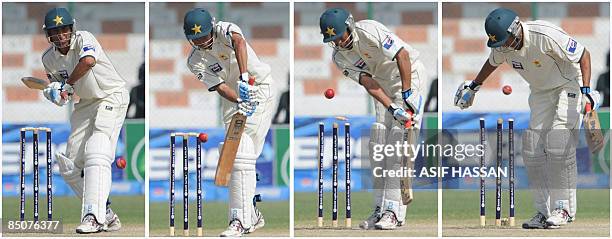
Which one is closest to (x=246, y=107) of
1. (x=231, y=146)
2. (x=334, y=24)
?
(x=231, y=146)

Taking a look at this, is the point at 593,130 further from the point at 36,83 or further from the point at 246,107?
the point at 36,83

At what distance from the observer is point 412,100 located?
862 centimetres

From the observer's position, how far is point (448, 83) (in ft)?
34.6

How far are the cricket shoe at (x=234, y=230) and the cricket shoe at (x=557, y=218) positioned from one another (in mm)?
1907

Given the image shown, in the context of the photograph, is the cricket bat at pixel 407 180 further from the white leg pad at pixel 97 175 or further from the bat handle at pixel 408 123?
the white leg pad at pixel 97 175

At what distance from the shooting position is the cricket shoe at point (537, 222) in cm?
857

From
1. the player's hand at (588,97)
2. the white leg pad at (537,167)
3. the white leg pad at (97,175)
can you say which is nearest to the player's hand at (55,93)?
the white leg pad at (97,175)

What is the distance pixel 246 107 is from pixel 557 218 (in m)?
2.05

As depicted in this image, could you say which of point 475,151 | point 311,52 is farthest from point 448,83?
point 475,151

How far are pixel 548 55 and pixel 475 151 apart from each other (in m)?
0.81

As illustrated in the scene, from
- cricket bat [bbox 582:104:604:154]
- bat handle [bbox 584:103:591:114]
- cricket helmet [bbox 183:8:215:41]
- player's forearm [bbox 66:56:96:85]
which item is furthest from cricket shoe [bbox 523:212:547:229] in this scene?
player's forearm [bbox 66:56:96:85]

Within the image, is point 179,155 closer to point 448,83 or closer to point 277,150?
point 277,150

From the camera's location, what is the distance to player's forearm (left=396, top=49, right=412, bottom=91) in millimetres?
8539

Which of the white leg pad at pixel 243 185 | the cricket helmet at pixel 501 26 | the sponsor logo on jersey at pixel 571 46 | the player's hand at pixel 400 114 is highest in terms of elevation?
the cricket helmet at pixel 501 26
